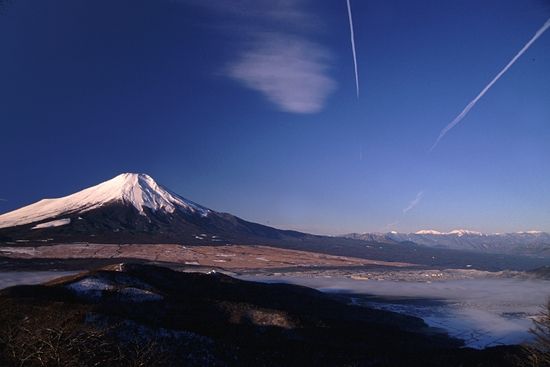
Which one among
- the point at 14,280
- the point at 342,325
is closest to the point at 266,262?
the point at 14,280

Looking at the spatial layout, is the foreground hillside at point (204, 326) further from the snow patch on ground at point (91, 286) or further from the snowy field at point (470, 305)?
the snowy field at point (470, 305)

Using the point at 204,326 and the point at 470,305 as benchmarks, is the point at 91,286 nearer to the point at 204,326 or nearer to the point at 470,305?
the point at 204,326

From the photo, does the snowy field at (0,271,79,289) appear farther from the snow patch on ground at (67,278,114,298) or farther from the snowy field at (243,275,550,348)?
the snowy field at (243,275,550,348)

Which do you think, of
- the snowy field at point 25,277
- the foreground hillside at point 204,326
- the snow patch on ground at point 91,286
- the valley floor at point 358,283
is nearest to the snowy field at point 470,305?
the valley floor at point 358,283

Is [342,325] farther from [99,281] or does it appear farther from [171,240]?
[171,240]

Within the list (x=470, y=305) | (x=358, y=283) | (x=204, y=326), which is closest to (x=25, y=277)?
(x=204, y=326)

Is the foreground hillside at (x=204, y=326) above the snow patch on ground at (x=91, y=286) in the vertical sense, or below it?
below
